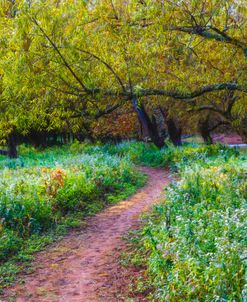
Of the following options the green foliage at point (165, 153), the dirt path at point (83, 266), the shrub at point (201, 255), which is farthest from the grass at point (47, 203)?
the green foliage at point (165, 153)

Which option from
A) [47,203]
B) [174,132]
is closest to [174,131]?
[174,132]

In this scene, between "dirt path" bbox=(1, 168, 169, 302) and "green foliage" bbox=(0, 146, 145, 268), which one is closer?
"dirt path" bbox=(1, 168, 169, 302)

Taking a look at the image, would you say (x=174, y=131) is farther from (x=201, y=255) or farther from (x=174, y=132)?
(x=201, y=255)

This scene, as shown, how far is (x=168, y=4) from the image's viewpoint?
22.8 feet

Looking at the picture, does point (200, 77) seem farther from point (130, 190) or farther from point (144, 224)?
point (144, 224)

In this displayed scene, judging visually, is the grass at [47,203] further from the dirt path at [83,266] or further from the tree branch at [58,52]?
the tree branch at [58,52]

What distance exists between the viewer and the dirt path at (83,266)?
216 inches

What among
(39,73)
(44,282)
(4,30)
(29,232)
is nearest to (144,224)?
(29,232)

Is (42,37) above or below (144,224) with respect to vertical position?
above

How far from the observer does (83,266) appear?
649 cm

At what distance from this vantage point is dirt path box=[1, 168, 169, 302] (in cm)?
548

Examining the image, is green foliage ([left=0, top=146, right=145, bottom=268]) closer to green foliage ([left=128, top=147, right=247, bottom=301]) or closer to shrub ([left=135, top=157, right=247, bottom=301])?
green foliage ([left=128, top=147, right=247, bottom=301])

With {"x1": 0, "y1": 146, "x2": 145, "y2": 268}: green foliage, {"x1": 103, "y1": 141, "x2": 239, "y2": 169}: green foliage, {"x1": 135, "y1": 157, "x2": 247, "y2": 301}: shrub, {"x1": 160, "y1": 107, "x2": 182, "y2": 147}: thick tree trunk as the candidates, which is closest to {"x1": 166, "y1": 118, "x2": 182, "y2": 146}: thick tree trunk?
{"x1": 160, "y1": 107, "x2": 182, "y2": 147}: thick tree trunk

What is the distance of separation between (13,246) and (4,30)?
4997 mm
